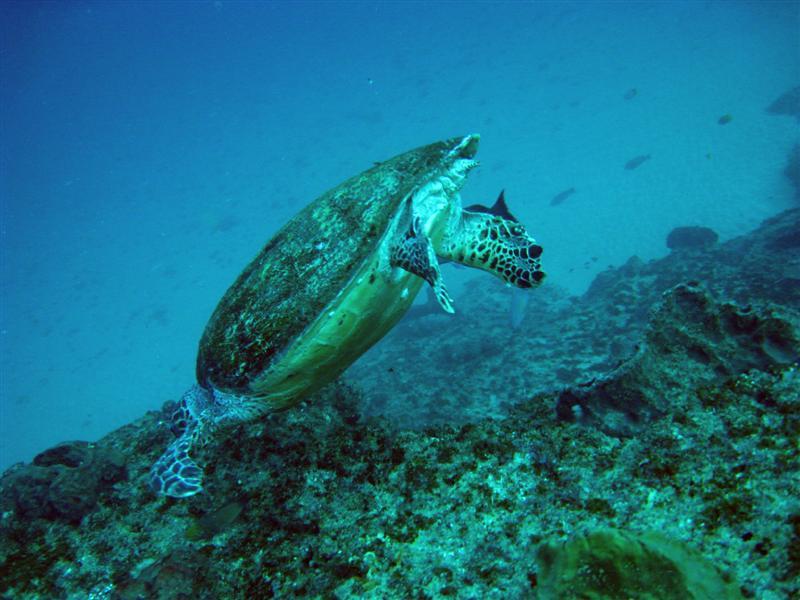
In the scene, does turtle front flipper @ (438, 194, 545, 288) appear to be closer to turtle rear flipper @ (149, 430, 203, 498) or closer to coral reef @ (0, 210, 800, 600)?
coral reef @ (0, 210, 800, 600)

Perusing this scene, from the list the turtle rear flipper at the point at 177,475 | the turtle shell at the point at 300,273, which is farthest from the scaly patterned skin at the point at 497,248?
the turtle rear flipper at the point at 177,475

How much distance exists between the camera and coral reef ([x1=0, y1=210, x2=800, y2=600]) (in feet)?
5.83

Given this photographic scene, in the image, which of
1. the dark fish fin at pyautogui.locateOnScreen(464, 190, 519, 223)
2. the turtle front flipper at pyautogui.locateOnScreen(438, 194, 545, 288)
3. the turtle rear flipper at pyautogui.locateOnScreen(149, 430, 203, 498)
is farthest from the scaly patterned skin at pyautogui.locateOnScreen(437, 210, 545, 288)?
the turtle rear flipper at pyautogui.locateOnScreen(149, 430, 203, 498)

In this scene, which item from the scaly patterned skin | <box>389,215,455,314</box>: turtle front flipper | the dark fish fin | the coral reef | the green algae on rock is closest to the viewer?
the green algae on rock

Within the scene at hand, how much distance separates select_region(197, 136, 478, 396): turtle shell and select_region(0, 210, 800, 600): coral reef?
2.36ft

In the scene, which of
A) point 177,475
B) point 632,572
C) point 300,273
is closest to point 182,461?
point 177,475

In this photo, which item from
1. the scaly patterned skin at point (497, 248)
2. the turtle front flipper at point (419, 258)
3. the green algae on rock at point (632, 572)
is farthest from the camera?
the scaly patterned skin at point (497, 248)

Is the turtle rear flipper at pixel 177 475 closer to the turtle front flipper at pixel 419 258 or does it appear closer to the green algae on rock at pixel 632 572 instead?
the turtle front flipper at pixel 419 258

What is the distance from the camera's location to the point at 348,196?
3924 millimetres

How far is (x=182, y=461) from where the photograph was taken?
133 inches

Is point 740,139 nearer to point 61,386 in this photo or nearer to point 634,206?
point 634,206

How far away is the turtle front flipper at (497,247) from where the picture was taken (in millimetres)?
4105

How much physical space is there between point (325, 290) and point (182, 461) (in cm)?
201

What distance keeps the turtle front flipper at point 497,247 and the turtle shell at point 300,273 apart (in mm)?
803
